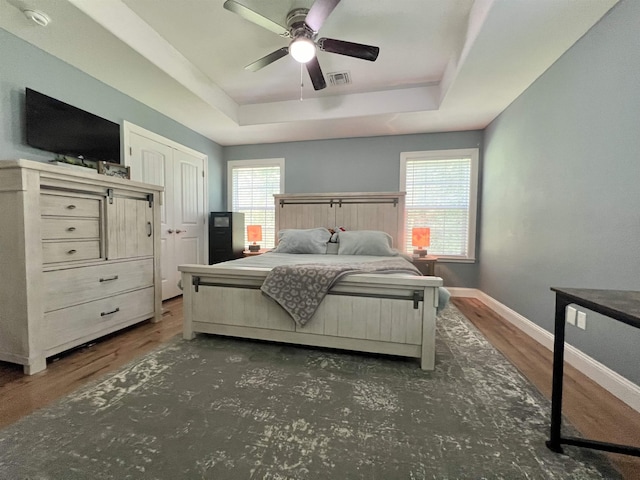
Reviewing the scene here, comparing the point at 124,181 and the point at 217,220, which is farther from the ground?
the point at 124,181

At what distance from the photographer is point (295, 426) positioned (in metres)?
1.30

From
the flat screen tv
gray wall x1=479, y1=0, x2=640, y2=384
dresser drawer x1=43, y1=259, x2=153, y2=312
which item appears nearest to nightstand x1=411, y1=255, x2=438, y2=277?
gray wall x1=479, y1=0, x2=640, y2=384

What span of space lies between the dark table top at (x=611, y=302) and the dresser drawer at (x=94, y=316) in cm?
303

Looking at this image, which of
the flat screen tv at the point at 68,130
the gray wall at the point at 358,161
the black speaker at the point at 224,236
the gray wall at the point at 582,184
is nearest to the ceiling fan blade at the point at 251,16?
the flat screen tv at the point at 68,130

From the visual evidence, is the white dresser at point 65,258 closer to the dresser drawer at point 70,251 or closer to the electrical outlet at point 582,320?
the dresser drawer at point 70,251

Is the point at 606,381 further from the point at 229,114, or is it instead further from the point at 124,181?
the point at 229,114

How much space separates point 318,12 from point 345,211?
2.54m

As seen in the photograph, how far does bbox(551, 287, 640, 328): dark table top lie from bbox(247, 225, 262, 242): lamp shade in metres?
3.75

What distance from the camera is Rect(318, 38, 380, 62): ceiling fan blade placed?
2.04m

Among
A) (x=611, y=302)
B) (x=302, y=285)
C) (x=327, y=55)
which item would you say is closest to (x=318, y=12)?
(x=327, y=55)

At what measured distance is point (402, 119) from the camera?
3457mm

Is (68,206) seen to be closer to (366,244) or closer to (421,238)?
(366,244)

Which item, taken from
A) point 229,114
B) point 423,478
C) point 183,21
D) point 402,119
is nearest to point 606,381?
point 423,478

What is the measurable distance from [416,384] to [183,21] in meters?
3.25
